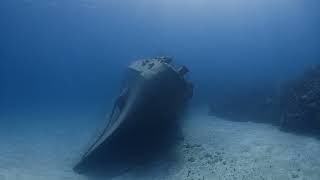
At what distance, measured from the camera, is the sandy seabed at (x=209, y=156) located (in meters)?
12.4

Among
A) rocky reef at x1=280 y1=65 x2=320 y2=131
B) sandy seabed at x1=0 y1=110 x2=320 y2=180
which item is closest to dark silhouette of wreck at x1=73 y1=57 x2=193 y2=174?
sandy seabed at x1=0 y1=110 x2=320 y2=180

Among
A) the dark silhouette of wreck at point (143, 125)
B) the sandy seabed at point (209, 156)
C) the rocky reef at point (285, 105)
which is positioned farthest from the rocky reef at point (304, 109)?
the dark silhouette of wreck at point (143, 125)

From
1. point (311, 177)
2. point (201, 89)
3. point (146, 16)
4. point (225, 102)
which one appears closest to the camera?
point (311, 177)

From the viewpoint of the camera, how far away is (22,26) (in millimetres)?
99750

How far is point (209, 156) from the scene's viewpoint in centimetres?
1400

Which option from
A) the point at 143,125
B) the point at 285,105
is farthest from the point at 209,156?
the point at 285,105

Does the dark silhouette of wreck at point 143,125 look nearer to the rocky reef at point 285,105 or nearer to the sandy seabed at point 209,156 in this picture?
the sandy seabed at point 209,156

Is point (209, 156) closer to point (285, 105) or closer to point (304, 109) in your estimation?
point (304, 109)

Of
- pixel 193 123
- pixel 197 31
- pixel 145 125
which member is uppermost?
pixel 197 31

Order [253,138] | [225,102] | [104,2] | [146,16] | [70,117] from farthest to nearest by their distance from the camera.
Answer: [146,16] < [104,2] < [70,117] < [225,102] < [253,138]

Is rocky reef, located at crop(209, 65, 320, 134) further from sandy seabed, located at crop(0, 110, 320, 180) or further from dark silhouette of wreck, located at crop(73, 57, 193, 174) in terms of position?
dark silhouette of wreck, located at crop(73, 57, 193, 174)

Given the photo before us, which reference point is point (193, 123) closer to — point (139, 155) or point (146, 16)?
point (139, 155)

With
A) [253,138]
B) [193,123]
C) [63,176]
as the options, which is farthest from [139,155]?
[193,123]

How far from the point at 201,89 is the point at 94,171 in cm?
3436
